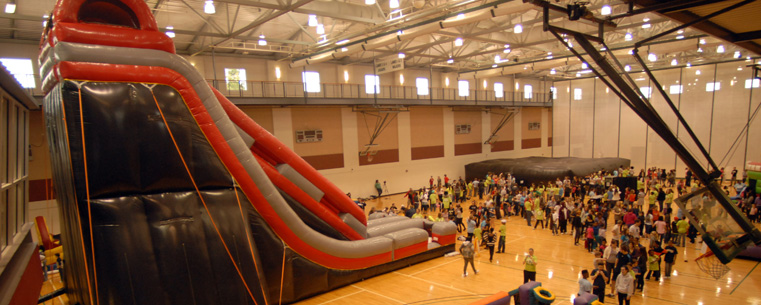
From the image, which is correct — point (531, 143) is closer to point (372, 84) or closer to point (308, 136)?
point (372, 84)

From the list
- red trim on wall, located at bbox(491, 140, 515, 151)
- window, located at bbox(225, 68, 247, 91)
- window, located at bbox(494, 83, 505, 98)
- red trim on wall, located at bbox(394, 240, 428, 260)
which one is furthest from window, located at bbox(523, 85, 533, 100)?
red trim on wall, located at bbox(394, 240, 428, 260)

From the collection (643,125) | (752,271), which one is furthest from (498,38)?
(643,125)

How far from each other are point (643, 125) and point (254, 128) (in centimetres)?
3097

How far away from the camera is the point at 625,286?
8023 millimetres

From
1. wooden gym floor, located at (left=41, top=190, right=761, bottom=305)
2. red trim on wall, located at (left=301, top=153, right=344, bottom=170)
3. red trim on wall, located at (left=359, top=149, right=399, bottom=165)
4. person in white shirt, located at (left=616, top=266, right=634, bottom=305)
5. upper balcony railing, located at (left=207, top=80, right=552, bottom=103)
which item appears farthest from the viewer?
red trim on wall, located at (left=359, top=149, right=399, bottom=165)

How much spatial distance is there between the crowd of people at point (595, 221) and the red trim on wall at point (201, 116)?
4710mm

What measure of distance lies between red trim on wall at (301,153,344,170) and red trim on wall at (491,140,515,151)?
13.9 meters

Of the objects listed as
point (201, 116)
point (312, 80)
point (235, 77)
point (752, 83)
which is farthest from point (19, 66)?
point (752, 83)

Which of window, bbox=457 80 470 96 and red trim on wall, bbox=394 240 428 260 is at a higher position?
window, bbox=457 80 470 96

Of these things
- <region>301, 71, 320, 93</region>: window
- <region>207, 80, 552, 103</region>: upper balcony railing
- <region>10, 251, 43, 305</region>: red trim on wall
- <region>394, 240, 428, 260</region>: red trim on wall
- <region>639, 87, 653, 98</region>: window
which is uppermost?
<region>301, 71, 320, 93</region>: window

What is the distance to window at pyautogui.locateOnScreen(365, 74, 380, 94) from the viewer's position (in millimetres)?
23209

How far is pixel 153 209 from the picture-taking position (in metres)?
5.21

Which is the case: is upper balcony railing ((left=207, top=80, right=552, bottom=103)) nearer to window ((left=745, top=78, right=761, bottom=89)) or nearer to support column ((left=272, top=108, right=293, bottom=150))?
support column ((left=272, top=108, right=293, bottom=150))

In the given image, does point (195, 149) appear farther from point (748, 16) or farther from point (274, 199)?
point (748, 16)
